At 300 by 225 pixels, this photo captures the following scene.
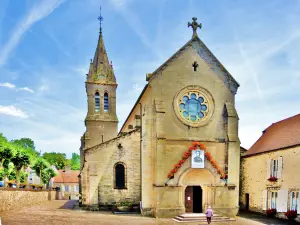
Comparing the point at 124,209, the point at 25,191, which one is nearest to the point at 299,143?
the point at 124,209

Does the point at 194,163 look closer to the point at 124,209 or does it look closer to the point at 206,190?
the point at 206,190

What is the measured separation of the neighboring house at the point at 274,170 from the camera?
22438 mm

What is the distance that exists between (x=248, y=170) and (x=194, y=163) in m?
9.21

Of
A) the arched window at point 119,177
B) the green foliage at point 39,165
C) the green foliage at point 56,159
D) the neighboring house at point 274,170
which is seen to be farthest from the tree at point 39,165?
the green foliage at point 56,159

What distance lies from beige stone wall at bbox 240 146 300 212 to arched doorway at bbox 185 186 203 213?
6330 mm

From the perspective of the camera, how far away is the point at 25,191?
27.2m

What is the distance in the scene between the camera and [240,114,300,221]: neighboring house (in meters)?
22.4

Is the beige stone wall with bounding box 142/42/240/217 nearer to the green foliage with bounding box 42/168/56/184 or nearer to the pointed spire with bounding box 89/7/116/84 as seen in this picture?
the pointed spire with bounding box 89/7/116/84

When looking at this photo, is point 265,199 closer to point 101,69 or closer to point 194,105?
point 194,105

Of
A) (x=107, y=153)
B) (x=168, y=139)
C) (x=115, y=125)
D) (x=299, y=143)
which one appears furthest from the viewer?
(x=115, y=125)

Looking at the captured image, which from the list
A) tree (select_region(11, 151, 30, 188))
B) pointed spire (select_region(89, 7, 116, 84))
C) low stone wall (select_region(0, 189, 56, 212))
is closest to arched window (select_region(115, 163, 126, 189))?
low stone wall (select_region(0, 189, 56, 212))

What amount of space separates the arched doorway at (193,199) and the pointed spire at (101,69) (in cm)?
2347

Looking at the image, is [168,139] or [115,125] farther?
[115,125]

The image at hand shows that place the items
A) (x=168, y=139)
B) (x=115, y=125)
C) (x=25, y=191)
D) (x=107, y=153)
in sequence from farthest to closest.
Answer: (x=115, y=125)
(x=25, y=191)
(x=107, y=153)
(x=168, y=139)
